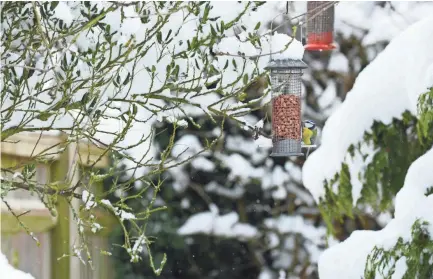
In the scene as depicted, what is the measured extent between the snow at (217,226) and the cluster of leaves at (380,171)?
2.33m

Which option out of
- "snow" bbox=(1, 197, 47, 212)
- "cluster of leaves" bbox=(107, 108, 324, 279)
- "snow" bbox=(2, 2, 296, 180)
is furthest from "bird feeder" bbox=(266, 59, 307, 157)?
"cluster of leaves" bbox=(107, 108, 324, 279)

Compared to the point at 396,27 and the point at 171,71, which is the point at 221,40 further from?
the point at 396,27

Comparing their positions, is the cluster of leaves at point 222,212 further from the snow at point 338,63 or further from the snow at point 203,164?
the snow at point 338,63

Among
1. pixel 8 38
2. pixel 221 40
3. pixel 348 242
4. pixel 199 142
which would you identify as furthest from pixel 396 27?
pixel 8 38

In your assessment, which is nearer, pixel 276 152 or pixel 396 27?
pixel 276 152

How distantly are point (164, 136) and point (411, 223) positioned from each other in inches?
115

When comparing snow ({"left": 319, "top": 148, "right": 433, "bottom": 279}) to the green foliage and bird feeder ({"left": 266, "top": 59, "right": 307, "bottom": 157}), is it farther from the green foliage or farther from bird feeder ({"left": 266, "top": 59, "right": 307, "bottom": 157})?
bird feeder ({"left": 266, "top": 59, "right": 307, "bottom": 157})

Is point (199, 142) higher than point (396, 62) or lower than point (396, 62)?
higher

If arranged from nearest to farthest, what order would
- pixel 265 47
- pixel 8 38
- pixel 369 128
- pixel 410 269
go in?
Result: pixel 8 38 → pixel 410 269 → pixel 265 47 → pixel 369 128

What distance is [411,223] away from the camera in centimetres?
223

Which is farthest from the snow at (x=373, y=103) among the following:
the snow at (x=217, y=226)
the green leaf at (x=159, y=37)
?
the snow at (x=217, y=226)

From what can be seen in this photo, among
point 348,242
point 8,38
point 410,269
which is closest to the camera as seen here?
point 8,38

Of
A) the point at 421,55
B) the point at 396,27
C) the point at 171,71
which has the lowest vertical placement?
the point at 171,71

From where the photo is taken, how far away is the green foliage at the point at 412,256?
2170 mm
